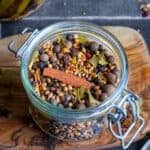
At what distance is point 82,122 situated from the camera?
2.46 ft

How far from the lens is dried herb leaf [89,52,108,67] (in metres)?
0.76

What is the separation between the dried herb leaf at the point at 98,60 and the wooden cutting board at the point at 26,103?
0.26 feet

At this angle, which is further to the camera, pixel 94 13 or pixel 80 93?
pixel 94 13

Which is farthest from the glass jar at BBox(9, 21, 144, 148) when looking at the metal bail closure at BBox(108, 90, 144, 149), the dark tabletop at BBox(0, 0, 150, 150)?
the dark tabletop at BBox(0, 0, 150, 150)

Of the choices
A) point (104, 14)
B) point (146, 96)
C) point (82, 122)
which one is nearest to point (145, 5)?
point (104, 14)

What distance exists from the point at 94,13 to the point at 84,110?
36cm

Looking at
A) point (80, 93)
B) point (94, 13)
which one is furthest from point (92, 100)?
point (94, 13)

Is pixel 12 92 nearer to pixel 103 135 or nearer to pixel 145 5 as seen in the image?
pixel 103 135

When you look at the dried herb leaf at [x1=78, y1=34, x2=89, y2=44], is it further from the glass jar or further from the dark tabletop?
the dark tabletop

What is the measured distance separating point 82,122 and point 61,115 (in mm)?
52

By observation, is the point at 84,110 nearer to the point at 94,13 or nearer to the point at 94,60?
the point at 94,60

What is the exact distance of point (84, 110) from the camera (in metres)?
0.69

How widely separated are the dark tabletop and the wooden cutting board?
0.53 feet

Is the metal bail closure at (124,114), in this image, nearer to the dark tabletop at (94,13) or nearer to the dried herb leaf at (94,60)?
the dried herb leaf at (94,60)
